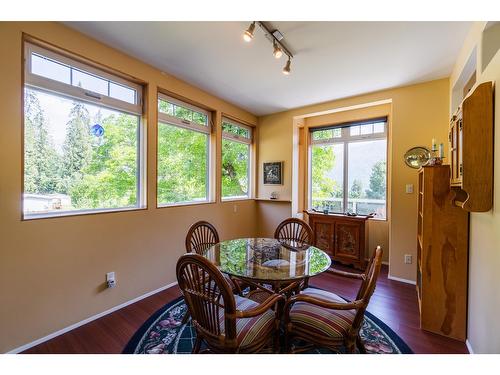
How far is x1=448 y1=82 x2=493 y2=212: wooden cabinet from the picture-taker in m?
1.44

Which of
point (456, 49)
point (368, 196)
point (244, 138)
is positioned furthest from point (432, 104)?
point (244, 138)

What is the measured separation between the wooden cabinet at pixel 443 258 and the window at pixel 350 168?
6.11ft

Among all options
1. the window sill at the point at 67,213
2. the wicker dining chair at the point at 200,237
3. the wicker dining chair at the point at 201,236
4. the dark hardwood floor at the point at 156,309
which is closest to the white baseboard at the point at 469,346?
the dark hardwood floor at the point at 156,309

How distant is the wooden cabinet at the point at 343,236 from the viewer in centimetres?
350

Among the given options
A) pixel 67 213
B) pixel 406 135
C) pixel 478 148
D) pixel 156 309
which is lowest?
pixel 156 309

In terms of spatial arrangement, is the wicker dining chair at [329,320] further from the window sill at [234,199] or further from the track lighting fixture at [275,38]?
the window sill at [234,199]

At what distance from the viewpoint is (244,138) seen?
436 cm

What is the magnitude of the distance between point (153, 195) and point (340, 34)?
257 centimetres

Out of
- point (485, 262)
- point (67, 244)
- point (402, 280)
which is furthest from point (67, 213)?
point (402, 280)

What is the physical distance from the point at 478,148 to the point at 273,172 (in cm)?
307

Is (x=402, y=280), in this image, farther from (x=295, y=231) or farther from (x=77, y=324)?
(x=77, y=324)

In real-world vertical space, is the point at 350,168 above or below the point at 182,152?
below

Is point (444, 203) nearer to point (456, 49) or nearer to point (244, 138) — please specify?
point (456, 49)

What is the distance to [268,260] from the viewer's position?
6.16 feet
